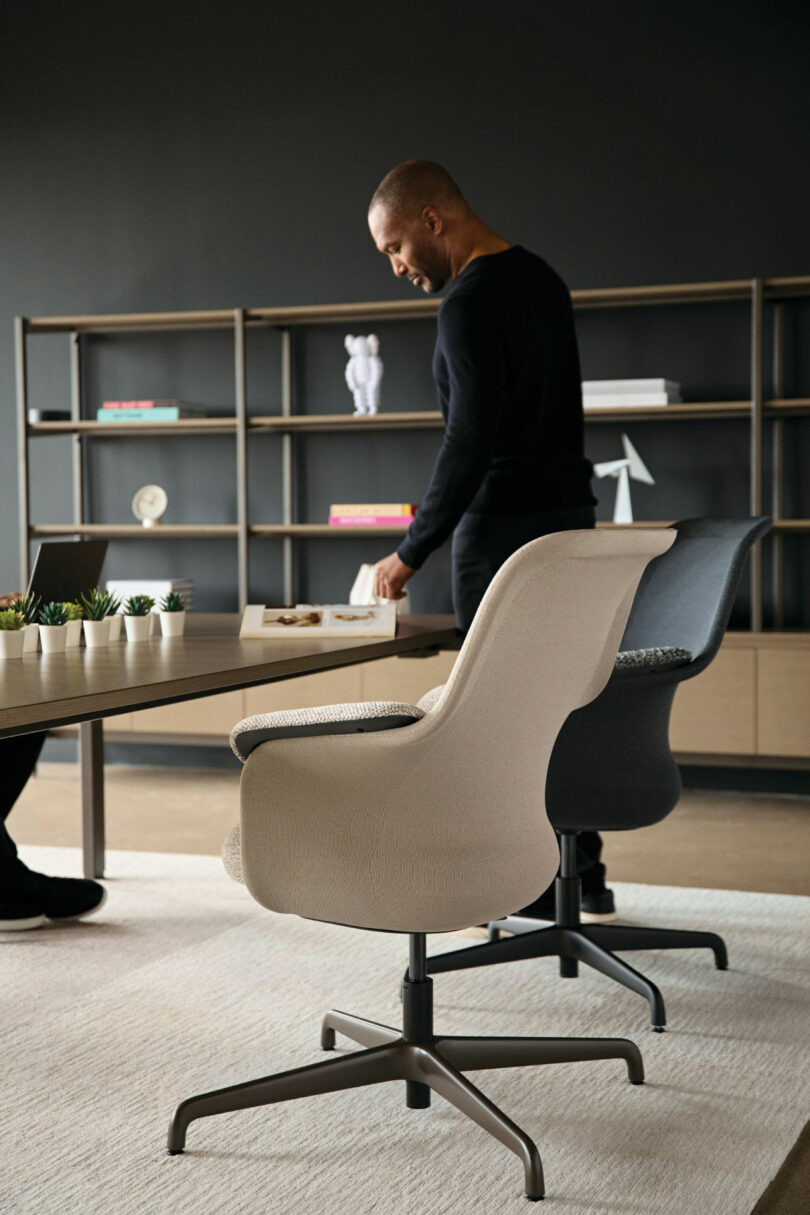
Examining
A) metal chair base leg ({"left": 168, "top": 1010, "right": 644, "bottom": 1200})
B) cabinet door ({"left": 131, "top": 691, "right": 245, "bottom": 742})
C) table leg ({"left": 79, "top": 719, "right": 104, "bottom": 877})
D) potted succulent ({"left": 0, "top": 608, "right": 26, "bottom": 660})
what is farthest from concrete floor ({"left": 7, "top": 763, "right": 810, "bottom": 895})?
potted succulent ({"left": 0, "top": 608, "right": 26, "bottom": 660})

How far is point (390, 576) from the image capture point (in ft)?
9.20

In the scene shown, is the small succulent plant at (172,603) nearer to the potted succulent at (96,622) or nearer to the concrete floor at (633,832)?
the potted succulent at (96,622)

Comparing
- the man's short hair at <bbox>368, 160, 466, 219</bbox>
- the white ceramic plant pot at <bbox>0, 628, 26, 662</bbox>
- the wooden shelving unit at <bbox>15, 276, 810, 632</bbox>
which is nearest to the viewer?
the white ceramic plant pot at <bbox>0, 628, 26, 662</bbox>

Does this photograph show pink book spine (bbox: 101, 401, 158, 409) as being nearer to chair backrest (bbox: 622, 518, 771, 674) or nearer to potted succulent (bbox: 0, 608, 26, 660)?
chair backrest (bbox: 622, 518, 771, 674)

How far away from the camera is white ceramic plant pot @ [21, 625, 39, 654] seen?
2.41 meters

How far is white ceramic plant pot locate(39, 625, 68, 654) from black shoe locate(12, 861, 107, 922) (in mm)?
1054

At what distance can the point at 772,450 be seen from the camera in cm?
512

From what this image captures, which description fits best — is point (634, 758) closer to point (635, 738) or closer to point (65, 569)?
point (635, 738)

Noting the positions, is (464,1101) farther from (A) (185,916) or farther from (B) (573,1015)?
(A) (185,916)

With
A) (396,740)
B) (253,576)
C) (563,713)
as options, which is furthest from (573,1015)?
(253,576)

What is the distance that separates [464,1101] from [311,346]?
4067mm

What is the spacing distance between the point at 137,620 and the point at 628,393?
8.93 feet

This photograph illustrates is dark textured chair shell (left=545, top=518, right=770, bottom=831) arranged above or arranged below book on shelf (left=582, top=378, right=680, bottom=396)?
below

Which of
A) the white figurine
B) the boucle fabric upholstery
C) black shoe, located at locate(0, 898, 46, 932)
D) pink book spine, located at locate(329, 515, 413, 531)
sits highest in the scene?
the white figurine
